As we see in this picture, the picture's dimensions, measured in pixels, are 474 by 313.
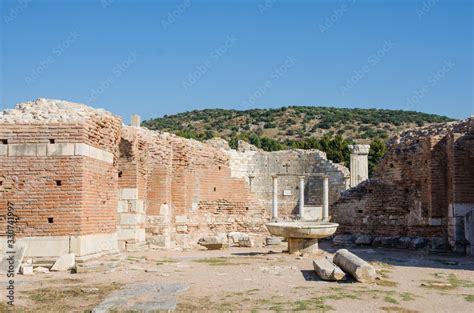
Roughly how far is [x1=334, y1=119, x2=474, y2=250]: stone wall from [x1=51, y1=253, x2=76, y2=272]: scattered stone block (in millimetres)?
10662

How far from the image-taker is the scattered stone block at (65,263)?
11234 mm

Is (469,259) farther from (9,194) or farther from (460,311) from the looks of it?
(9,194)

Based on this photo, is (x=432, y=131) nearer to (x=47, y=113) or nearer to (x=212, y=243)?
(x=212, y=243)

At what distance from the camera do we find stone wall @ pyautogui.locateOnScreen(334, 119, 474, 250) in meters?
15.9

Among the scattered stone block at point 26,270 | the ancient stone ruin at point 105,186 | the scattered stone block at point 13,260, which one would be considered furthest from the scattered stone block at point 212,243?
the scattered stone block at point 26,270

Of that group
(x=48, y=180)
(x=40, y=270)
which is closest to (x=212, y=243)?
(x=48, y=180)

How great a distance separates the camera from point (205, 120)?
72.1 meters

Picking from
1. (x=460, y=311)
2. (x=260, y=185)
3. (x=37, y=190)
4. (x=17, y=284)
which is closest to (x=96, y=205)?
(x=37, y=190)

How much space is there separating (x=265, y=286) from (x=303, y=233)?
568 centimetres

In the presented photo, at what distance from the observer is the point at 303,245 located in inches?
612

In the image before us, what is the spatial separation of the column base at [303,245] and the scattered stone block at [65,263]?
6.54 metres

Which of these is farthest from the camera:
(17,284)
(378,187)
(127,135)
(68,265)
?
(378,187)

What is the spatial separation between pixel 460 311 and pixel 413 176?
11.6 metres

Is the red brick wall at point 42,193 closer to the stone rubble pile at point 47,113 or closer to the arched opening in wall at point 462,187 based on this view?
the stone rubble pile at point 47,113
